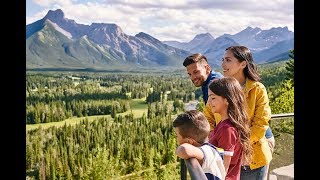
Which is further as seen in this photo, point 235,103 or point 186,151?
point 235,103

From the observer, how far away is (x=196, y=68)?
221 cm

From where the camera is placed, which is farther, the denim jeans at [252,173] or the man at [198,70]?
the man at [198,70]

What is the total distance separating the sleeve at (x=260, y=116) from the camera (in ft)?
6.51

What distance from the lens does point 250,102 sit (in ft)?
6.70

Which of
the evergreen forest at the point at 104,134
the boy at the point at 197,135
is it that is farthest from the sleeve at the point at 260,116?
the evergreen forest at the point at 104,134

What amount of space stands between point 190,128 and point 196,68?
2.24 ft

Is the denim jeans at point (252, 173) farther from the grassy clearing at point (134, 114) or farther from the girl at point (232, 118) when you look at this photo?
the grassy clearing at point (134, 114)

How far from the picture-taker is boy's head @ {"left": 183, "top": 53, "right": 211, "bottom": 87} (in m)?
2.21

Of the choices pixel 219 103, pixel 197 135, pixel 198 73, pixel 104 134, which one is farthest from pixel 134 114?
pixel 197 135

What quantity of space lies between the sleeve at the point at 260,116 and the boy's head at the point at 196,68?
298mm

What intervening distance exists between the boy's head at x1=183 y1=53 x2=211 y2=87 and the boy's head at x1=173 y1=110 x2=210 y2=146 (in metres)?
0.63

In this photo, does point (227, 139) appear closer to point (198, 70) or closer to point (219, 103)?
point (219, 103)

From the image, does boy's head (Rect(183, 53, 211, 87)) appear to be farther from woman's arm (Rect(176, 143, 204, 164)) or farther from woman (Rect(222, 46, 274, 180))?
woman's arm (Rect(176, 143, 204, 164))

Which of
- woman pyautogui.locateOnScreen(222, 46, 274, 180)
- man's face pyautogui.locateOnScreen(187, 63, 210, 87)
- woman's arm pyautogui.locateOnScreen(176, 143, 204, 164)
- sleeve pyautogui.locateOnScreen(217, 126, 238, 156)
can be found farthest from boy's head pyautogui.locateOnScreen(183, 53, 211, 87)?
woman's arm pyautogui.locateOnScreen(176, 143, 204, 164)
